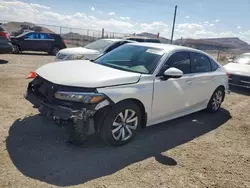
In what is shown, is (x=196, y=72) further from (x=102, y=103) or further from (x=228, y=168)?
(x=102, y=103)

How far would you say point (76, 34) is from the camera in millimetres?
31000

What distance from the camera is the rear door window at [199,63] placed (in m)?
5.30

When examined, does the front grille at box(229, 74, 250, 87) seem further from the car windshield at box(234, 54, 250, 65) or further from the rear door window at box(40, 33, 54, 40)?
the rear door window at box(40, 33, 54, 40)

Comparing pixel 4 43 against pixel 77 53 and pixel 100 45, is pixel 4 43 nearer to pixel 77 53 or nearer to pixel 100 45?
pixel 77 53

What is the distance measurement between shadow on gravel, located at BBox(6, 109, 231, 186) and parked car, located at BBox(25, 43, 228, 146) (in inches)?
10.5

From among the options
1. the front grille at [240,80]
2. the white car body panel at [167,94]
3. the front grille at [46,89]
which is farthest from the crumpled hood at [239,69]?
the front grille at [46,89]

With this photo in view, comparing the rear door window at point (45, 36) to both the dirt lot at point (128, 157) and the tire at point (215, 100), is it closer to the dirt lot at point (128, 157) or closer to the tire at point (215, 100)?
the dirt lot at point (128, 157)

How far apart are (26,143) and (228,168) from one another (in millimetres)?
3136

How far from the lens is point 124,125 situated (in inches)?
157

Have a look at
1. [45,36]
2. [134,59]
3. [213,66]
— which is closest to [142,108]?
[134,59]

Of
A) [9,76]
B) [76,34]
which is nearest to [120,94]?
[9,76]

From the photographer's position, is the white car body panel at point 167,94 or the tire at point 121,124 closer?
the tire at point 121,124

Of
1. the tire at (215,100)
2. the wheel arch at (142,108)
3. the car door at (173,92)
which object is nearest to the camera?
the wheel arch at (142,108)

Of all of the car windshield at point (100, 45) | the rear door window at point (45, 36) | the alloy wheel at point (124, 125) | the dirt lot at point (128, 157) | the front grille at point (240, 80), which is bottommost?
the dirt lot at point (128, 157)
